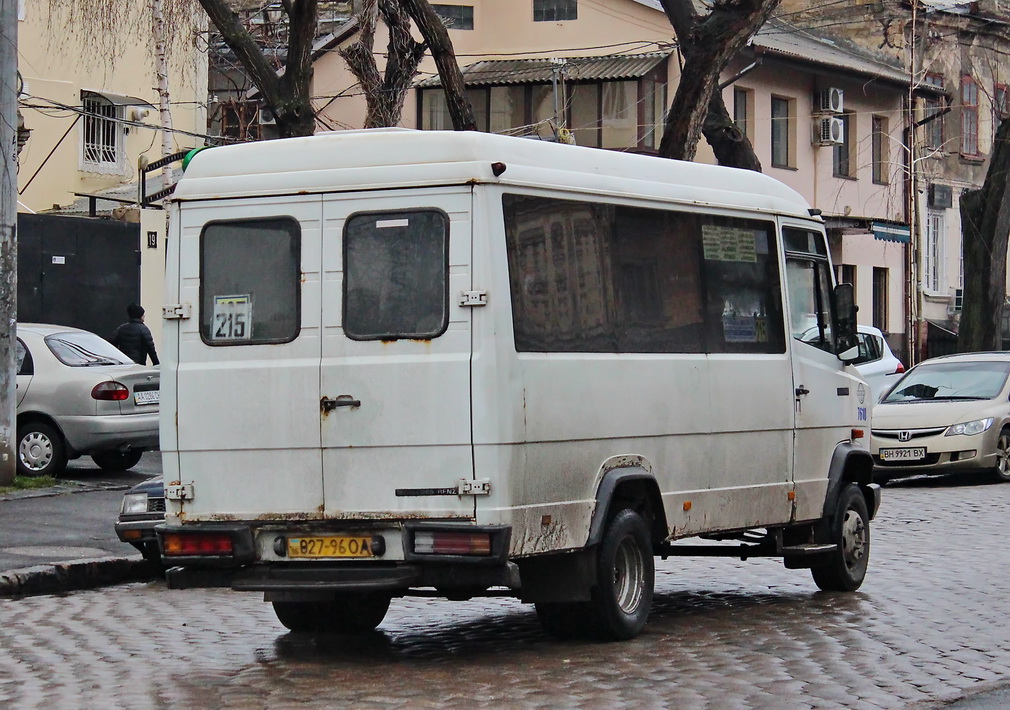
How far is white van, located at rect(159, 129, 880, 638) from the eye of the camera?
8445 mm

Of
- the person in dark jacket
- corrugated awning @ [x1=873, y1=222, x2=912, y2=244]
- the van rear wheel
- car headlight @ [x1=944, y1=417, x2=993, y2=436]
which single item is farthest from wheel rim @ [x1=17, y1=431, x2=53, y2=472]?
corrugated awning @ [x1=873, y1=222, x2=912, y2=244]

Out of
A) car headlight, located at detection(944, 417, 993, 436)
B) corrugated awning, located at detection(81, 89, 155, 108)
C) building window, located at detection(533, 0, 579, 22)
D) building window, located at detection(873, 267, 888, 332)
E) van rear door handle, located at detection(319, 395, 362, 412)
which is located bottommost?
car headlight, located at detection(944, 417, 993, 436)

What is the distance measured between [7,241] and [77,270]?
393 inches

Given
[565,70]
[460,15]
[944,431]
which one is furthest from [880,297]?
[944,431]

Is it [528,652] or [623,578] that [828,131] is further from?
[528,652]

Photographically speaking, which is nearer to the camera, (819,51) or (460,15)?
(819,51)

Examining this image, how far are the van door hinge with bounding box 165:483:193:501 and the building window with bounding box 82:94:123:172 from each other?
2851 centimetres

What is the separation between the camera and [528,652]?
9.24 metres

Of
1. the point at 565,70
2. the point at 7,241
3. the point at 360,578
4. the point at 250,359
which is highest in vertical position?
the point at 565,70

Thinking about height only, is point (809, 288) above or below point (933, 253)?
below

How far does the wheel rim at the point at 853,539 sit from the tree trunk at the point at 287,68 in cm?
829

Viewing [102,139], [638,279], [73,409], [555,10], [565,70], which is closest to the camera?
[638,279]

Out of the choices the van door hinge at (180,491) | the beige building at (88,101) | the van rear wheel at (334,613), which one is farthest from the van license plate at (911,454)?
the beige building at (88,101)

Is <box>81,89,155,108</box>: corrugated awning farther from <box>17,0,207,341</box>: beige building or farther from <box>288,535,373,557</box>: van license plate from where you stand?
<box>288,535,373,557</box>: van license plate
